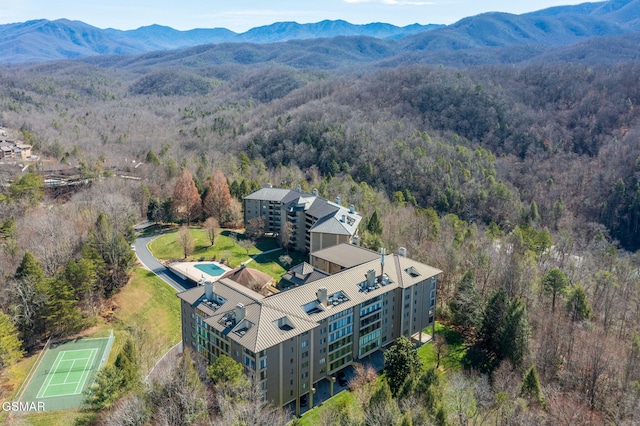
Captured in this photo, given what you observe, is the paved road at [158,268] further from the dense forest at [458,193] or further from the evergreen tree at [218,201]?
the evergreen tree at [218,201]

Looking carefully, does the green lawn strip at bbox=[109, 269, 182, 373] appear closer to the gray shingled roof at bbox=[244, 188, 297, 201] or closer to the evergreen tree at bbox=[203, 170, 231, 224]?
the evergreen tree at bbox=[203, 170, 231, 224]

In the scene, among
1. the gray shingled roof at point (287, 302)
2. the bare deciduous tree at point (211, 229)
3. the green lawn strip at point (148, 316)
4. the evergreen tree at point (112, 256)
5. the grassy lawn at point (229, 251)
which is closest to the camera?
the gray shingled roof at point (287, 302)

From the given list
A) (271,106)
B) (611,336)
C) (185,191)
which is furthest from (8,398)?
(271,106)

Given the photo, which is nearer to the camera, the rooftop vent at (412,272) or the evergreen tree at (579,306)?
the rooftop vent at (412,272)

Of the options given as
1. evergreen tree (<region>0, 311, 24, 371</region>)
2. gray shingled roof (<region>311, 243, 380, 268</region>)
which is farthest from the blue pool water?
evergreen tree (<region>0, 311, 24, 371</region>)

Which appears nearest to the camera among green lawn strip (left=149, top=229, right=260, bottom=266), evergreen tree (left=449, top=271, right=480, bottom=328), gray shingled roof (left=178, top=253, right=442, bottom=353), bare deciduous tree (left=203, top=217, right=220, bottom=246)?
gray shingled roof (left=178, top=253, right=442, bottom=353)

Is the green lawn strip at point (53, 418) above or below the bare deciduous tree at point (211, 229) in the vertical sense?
below

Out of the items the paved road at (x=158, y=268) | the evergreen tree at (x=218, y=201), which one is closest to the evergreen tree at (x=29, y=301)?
the paved road at (x=158, y=268)

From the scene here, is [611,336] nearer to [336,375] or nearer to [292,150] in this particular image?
[336,375]
